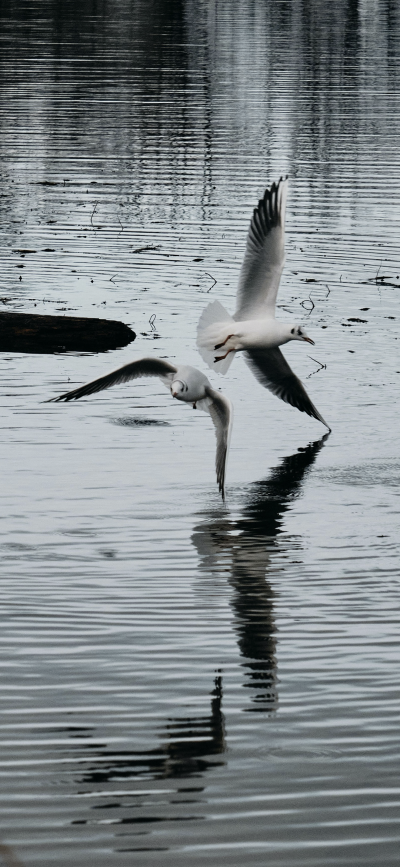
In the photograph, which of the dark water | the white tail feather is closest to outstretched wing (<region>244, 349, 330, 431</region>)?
the dark water

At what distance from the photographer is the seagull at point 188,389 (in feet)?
39.5

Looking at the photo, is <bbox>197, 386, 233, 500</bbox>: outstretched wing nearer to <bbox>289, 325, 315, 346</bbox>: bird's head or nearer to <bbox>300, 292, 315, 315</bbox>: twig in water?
<bbox>289, 325, 315, 346</bbox>: bird's head

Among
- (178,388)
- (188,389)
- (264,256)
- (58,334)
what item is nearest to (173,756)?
(178,388)

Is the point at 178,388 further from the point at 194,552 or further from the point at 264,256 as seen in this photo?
the point at 264,256

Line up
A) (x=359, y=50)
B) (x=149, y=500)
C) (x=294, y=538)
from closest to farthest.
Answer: (x=294, y=538) < (x=149, y=500) < (x=359, y=50)

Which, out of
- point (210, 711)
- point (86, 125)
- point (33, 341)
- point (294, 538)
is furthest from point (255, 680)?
point (86, 125)

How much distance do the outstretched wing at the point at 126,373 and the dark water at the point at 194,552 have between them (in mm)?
1006

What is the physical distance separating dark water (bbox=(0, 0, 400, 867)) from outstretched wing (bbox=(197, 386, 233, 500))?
17.7 inches

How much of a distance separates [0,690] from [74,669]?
1.83 ft

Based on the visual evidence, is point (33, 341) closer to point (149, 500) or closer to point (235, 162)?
point (149, 500)

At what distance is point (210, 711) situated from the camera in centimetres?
817

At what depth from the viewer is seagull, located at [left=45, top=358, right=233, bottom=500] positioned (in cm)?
1204

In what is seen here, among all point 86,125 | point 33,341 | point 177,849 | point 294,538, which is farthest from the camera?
point 86,125

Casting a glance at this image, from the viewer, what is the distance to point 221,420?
41.2 feet
